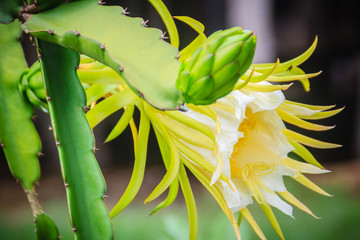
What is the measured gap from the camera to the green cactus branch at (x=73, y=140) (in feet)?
1.15

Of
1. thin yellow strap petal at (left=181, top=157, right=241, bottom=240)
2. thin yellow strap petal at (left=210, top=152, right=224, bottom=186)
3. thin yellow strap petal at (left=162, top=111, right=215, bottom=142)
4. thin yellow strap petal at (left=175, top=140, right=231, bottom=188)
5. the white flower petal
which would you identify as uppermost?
thin yellow strap petal at (left=162, top=111, right=215, bottom=142)

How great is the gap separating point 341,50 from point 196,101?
3.42m

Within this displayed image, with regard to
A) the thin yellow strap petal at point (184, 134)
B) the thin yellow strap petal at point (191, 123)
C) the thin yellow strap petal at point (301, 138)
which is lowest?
the thin yellow strap petal at point (301, 138)

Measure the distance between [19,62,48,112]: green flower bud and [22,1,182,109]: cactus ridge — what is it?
69 millimetres

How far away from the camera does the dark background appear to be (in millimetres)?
3270

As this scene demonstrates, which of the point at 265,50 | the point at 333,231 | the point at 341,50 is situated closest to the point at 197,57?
the point at 333,231

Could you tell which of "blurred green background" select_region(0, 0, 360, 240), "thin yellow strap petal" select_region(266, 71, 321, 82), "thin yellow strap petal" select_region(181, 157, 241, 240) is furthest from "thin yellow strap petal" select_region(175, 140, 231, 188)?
"blurred green background" select_region(0, 0, 360, 240)

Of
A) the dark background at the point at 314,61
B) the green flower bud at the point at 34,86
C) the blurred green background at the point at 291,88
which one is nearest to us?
the green flower bud at the point at 34,86

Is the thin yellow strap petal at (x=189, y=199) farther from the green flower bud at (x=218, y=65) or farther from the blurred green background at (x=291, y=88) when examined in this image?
the blurred green background at (x=291, y=88)

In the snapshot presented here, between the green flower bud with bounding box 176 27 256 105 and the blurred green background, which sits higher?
the green flower bud with bounding box 176 27 256 105

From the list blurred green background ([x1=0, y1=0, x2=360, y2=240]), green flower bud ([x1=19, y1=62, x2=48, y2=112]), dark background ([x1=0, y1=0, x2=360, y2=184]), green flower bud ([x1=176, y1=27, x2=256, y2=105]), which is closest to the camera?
green flower bud ([x1=176, y1=27, x2=256, y2=105])

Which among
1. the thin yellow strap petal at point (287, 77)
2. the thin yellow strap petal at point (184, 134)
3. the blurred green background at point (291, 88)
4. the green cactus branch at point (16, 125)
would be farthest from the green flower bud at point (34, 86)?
the blurred green background at point (291, 88)

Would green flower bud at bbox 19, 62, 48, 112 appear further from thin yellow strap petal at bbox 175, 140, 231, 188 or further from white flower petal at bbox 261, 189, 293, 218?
white flower petal at bbox 261, 189, 293, 218

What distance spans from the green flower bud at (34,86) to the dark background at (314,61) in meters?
2.75
